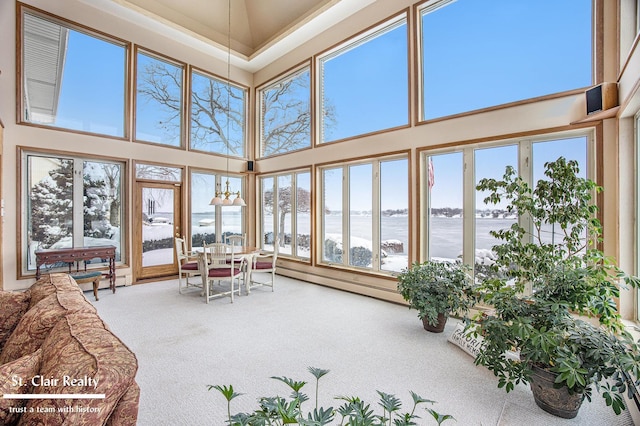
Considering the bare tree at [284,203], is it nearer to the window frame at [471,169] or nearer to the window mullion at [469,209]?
the window frame at [471,169]

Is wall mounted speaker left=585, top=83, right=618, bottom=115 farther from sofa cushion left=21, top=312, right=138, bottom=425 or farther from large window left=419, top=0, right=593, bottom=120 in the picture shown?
sofa cushion left=21, top=312, right=138, bottom=425

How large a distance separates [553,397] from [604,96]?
9.16 ft

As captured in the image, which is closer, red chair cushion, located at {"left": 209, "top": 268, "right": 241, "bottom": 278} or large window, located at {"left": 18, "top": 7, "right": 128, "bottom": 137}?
red chair cushion, located at {"left": 209, "top": 268, "right": 241, "bottom": 278}

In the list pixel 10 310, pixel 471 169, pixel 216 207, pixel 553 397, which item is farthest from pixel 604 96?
pixel 216 207

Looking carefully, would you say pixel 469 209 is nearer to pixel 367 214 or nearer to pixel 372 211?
pixel 372 211

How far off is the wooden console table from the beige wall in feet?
1.12

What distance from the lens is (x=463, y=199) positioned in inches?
157

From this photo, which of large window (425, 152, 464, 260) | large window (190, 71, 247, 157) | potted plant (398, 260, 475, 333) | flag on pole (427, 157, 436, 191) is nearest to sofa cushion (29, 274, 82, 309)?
potted plant (398, 260, 475, 333)

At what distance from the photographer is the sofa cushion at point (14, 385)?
1037mm

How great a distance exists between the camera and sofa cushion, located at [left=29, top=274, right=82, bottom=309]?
1.90 meters

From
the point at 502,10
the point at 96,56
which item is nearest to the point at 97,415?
the point at 502,10

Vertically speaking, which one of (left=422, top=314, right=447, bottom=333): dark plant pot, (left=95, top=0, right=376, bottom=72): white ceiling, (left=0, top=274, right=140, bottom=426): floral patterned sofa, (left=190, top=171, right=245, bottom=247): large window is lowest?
(left=422, top=314, right=447, bottom=333): dark plant pot

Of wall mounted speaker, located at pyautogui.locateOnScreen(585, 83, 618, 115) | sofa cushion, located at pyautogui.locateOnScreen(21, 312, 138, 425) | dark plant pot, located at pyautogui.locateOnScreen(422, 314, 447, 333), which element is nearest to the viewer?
sofa cushion, located at pyautogui.locateOnScreen(21, 312, 138, 425)

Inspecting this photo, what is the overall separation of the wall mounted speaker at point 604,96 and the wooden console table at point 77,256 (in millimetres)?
6889
